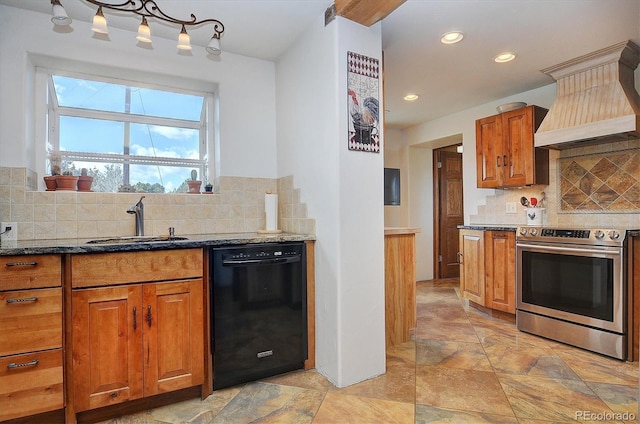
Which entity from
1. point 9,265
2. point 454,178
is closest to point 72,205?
point 9,265

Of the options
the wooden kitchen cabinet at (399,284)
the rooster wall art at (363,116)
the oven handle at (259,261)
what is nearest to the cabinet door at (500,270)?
the wooden kitchen cabinet at (399,284)

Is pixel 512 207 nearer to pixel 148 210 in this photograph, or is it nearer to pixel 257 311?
pixel 257 311

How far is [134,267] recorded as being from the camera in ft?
5.92

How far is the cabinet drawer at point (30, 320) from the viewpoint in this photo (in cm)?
159

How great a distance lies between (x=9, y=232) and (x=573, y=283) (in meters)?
3.98

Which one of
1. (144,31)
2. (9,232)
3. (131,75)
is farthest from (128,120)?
(9,232)

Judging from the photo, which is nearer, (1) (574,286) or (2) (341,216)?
(2) (341,216)

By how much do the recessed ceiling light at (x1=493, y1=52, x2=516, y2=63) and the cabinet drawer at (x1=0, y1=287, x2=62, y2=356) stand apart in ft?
11.3

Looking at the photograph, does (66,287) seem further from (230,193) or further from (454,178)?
(454,178)

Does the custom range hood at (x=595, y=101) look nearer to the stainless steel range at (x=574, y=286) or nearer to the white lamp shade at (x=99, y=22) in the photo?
the stainless steel range at (x=574, y=286)

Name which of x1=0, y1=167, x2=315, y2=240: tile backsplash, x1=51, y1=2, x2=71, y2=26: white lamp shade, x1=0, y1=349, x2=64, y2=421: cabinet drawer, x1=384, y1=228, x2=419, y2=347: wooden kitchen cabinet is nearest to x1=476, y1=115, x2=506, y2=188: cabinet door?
x1=384, y1=228, x2=419, y2=347: wooden kitchen cabinet

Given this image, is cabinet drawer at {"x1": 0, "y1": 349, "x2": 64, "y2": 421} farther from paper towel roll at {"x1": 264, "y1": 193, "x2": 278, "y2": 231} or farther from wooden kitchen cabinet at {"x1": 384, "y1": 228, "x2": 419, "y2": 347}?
wooden kitchen cabinet at {"x1": 384, "y1": 228, "x2": 419, "y2": 347}

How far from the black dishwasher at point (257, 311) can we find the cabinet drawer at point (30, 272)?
29.3 inches

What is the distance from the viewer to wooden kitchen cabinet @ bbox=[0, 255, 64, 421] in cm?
158
